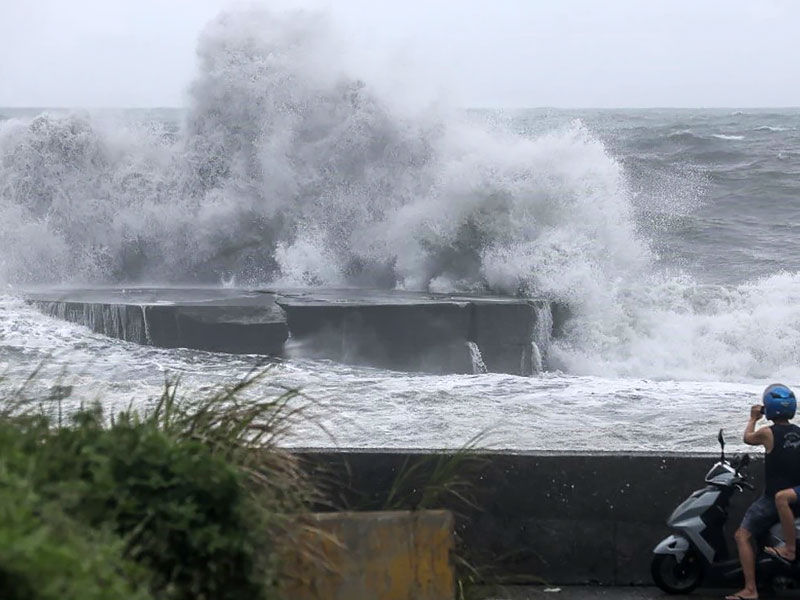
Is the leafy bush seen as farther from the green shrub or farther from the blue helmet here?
the blue helmet

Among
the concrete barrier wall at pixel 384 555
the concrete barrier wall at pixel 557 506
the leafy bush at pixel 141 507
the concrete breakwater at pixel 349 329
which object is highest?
the leafy bush at pixel 141 507

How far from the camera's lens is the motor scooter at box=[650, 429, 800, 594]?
5438mm

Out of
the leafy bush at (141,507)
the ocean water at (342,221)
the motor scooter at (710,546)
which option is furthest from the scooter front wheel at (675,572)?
the ocean water at (342,221)

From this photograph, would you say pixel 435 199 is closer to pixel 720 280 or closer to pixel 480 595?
pixel 720 280

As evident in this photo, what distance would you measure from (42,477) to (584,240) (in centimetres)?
1457

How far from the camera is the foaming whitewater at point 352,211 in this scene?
16188 mm

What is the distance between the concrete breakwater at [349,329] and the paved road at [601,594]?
24.4ft

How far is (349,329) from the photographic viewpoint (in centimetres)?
1324

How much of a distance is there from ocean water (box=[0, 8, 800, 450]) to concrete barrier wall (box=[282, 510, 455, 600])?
25.2 ft

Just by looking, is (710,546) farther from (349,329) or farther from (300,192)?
(300,192)

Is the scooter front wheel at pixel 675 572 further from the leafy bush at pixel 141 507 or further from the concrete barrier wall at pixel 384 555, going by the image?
the leafy bush at pixel 141 507

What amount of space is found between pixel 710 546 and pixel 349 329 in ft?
26.2

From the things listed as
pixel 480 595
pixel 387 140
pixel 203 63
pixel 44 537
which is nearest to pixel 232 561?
pixel 44 537

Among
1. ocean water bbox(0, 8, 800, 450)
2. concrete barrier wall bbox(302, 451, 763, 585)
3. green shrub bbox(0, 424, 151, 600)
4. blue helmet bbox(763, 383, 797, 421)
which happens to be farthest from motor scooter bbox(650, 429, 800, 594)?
ocean water bbox(0, 8, 800, 450)
